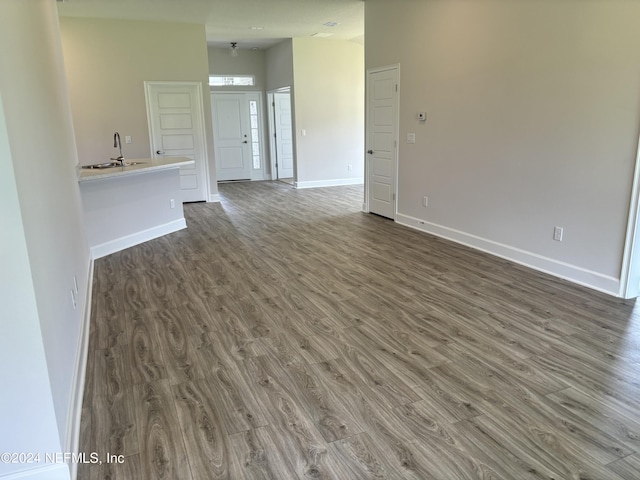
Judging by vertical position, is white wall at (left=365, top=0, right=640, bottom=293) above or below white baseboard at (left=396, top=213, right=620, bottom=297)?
above

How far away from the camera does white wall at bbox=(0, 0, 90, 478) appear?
159cm

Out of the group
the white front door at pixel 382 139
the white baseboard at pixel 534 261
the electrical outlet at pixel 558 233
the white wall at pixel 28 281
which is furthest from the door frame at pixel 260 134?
the white wall at pixel 28 281

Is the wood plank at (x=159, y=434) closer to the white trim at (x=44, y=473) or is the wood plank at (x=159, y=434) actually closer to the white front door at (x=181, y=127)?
the white trim at (x=44, y=473)

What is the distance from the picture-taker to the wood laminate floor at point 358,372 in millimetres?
1932

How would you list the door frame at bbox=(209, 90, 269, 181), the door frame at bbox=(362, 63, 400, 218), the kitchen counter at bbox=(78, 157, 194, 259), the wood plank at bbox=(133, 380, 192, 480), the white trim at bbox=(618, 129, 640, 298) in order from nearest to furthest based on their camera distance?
1. the wood plank at bbox=(133, 380, 192, 480)
2. the white trim at bbox=(618, 129, 640, 298)
3. the kitchen counter at bbox=(78, 157, 194, 259)
4. the door frame at bbox=(362, 63, 400, 218)
5. the door frame at bbox=(209, 90, 269, 181)

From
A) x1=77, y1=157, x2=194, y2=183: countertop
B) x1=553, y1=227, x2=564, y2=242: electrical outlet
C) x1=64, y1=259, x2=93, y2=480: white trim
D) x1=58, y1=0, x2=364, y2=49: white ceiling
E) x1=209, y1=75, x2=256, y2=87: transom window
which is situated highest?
x1=58, y1=0, x2=364, y2=49: white ceiling

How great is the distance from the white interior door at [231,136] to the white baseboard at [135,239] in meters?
5.10

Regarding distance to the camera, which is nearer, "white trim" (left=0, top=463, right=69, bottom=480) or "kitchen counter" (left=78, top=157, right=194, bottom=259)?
"white trim" (left=0, top=463, right=69, bottom=480)

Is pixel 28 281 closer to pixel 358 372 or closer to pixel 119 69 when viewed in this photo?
pixel 358 372

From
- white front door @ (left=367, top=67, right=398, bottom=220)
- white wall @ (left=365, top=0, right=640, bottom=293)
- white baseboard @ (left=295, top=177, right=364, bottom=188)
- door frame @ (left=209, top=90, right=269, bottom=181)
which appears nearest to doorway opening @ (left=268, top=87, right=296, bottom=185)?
door frame @ (left=209, top=90, right=269, bottom=181)

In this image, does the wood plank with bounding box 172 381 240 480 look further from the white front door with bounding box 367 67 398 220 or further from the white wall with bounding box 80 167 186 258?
the white front door with bounding box 367 67 398 220

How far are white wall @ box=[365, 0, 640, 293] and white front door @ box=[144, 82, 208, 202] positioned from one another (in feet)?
12.4

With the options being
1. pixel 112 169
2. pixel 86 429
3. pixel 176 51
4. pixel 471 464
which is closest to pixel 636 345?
pixel 471 464

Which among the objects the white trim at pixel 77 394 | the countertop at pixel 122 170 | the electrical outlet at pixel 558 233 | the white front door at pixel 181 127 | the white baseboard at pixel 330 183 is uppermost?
the white front door at pixel 181 127
